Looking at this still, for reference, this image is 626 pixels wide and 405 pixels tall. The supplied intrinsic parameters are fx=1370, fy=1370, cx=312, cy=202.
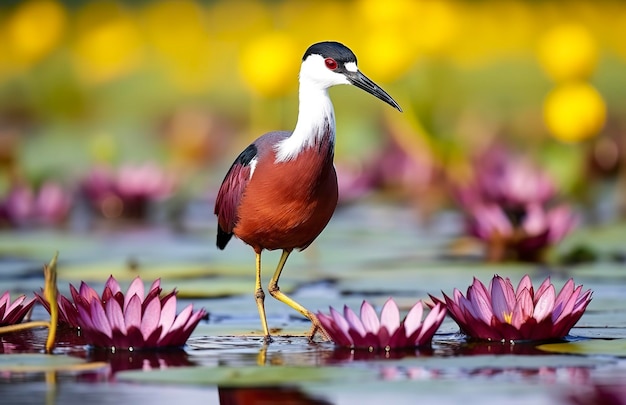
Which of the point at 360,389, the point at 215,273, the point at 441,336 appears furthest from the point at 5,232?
the point at 360,389

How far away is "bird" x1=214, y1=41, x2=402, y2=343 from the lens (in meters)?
5.49

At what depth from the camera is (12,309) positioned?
5176mm

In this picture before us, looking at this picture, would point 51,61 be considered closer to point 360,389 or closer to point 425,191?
point 425,191

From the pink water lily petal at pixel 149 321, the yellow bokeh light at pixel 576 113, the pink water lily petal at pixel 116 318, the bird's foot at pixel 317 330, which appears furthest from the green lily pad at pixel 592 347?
the yellow bokeh light at pixel 576 113

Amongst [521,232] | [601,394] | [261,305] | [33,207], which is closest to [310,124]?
[261,305]

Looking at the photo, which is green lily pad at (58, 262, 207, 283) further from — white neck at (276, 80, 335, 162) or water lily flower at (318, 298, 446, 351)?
water lily flower at (318, 298, 446, 351)

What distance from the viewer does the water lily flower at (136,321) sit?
15.7ft

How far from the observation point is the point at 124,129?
53.1 ft

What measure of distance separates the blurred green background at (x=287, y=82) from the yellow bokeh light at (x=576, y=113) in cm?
1

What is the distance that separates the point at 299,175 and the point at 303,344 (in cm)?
71

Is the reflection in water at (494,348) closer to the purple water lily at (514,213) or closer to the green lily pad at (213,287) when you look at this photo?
the green lily pad at (213,287)

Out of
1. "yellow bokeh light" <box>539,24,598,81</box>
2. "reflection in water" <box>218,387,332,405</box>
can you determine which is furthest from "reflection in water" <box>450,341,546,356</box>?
"yellow bokeh light" <box>539,24,598,81</box>

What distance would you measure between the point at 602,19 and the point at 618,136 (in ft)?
21.7

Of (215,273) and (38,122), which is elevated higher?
(38,122)
